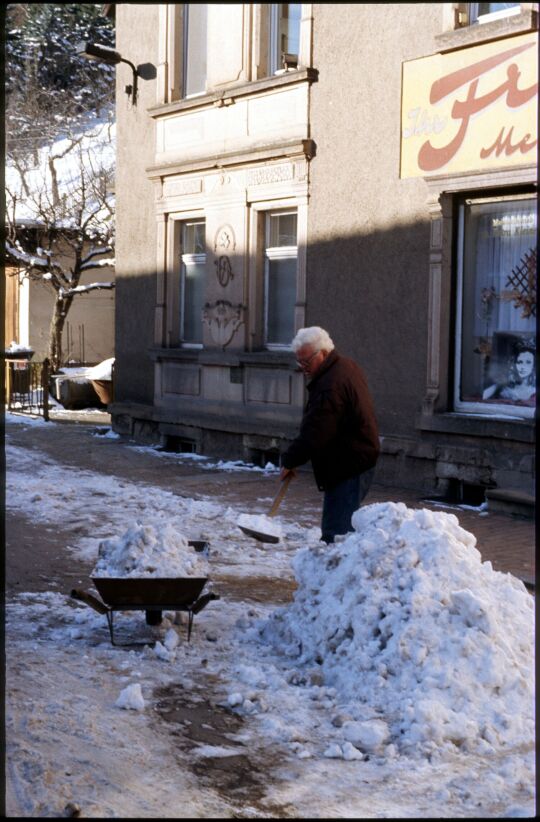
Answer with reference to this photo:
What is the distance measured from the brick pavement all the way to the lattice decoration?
7.77 feet

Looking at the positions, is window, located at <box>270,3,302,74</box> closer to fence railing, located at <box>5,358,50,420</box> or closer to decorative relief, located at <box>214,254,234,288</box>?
decorative relief, located at <box>214,254,234,288</box>

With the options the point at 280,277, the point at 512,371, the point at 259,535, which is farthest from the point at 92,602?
the point at 280,277

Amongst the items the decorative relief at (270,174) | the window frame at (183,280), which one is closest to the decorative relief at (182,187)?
the window frame at (183,280)

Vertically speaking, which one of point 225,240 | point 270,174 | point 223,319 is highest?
point 270,174

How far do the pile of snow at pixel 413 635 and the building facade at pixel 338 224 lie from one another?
5.42 meters

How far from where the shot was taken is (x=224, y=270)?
16.9 m

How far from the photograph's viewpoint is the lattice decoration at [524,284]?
480 inches

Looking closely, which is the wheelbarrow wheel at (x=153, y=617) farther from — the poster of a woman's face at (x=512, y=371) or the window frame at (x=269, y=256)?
the window frame at (x=269, y=256)

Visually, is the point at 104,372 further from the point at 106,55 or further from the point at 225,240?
the point at 225,240

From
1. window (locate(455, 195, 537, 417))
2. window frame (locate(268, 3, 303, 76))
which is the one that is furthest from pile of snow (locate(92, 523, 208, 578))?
window frame (locate(268, 3, 303, 76))

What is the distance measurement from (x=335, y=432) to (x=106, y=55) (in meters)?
13.1

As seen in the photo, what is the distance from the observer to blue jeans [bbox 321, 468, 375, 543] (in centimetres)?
773

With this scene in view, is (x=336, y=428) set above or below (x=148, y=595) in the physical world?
above

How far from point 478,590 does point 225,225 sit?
11.6 metres
